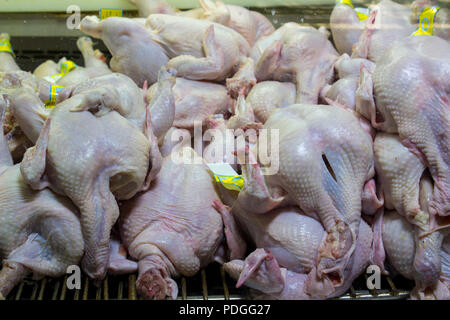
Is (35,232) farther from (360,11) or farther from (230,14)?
(360,11)

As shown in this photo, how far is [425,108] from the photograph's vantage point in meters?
1.29

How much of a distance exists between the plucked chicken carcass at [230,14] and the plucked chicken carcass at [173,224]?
3.09ft

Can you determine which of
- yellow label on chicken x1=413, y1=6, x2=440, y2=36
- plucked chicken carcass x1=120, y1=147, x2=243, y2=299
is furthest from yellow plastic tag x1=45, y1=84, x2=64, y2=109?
yellow label on chicken x1=413, y1=6, x2=440, y2=36

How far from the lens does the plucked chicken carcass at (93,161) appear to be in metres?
1.23

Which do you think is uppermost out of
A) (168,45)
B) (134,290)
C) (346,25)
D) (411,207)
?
(346,25)

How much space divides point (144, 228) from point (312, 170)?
61 cm

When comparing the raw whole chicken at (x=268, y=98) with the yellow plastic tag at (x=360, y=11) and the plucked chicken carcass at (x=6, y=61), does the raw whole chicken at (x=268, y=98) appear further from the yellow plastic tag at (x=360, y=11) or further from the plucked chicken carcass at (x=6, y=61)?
the plucked chicken carcass at (x=6, y=61)

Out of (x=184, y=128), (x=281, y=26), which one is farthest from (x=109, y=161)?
(x=281, y=26)

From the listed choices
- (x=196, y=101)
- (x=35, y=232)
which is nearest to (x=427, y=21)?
(x=196, y=101)

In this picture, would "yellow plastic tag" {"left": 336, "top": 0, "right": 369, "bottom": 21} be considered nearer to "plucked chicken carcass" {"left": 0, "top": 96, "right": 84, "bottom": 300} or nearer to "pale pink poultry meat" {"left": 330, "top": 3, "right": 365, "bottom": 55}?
"pale pink poultry meat" {"left": 330, "top": 3, "right": 365, "bottom": 55}

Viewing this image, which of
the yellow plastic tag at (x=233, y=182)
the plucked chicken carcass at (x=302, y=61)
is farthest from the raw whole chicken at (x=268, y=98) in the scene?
the yellow plastic tag at (x=233, y=182)

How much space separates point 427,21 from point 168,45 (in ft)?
3.72

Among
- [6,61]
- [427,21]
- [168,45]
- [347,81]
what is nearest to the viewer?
[347,81]
